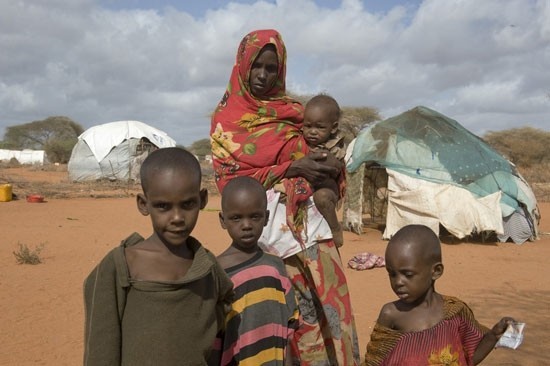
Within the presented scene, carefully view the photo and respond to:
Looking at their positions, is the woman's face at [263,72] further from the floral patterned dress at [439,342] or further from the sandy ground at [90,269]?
the sandy ground at [90,269]

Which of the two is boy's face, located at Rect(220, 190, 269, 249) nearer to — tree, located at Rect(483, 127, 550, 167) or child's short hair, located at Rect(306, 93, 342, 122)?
child's short hair, located at Rect(306, 93, 342, 122)

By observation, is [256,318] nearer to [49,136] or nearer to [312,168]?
[312,168]

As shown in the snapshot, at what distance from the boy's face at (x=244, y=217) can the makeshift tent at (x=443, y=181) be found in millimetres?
7812

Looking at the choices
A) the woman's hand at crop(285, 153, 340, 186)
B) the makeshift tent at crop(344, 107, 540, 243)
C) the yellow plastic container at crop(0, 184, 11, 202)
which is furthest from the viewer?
the yellow plastic container at crop(0, 184, 11, 202)

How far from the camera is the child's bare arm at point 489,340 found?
1.80 meters

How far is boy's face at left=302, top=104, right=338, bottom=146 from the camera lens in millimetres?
2537

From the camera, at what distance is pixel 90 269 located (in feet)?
22.1

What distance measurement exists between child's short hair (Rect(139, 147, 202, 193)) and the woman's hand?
87 cm

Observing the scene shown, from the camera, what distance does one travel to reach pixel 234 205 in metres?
2.15

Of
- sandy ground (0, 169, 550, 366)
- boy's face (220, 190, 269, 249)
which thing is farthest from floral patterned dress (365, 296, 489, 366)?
sandy ground (0, 169, 550, 366)

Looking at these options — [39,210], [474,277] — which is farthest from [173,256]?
[39,210]

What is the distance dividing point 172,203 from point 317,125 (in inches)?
44.5

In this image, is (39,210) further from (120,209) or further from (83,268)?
(83,268)

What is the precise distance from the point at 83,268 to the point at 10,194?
8554mm
